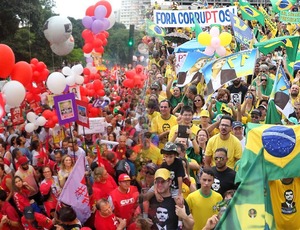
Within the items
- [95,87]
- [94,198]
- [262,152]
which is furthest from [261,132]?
[95,87]

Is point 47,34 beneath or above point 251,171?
above

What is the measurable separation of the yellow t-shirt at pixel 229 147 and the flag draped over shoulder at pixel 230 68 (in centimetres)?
245

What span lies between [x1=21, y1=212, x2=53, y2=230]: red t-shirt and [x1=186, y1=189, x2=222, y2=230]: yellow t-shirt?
161 cm

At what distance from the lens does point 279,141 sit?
4727 millimetres

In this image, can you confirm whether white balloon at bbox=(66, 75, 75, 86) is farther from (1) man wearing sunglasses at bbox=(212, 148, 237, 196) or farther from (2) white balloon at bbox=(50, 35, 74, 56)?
(1) man wearing sunglasses at bbox=(212, 148, 237, 196)

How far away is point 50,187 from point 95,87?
5.31m

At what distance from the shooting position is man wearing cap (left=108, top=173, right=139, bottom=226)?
548 cm

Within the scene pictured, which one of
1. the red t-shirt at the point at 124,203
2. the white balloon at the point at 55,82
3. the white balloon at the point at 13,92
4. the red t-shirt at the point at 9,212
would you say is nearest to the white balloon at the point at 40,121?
the white balloon at the point at 55,82

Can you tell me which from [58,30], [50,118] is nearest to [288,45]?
[58,30]

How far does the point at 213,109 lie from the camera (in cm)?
905

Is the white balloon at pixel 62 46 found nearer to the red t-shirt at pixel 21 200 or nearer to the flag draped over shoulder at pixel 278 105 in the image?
the red t-shirt at pixel 21 200

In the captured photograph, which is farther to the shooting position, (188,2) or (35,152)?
(188,2)

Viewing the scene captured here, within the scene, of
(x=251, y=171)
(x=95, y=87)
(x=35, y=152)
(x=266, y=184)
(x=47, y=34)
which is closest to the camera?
(x=251, y=171)

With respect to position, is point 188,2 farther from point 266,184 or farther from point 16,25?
point 266,184
